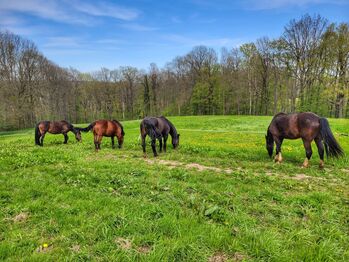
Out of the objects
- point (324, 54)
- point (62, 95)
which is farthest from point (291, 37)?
point (62, 95)

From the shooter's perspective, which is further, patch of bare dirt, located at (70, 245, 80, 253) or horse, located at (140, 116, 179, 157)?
horse, located at (140, 116, 179, 157)

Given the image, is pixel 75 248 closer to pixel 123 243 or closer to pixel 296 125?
pixel 123 243

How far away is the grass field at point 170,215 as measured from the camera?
3.09m

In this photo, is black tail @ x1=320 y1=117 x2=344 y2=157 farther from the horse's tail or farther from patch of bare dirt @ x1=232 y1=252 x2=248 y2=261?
patch of bare dirt @ x1=232 y1=252 x2=248 y2=261

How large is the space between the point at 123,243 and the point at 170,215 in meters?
1.02

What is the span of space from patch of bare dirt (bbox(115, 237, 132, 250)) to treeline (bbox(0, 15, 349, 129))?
40509 mm

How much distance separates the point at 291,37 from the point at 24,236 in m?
43.5

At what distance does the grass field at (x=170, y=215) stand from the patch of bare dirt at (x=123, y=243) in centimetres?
1

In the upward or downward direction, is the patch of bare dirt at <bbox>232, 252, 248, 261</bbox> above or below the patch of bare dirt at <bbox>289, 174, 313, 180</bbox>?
above

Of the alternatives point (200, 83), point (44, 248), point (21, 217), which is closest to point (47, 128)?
point (21, 217)

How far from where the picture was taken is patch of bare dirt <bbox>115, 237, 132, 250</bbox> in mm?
3154

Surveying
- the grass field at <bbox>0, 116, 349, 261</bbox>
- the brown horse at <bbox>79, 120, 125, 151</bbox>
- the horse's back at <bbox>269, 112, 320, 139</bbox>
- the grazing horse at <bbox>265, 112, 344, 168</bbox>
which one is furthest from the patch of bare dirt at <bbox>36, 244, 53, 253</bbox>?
the brown horse at <bbox>79, 120, 125, 151</bbox>

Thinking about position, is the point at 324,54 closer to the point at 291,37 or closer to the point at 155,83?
the point at 291,37

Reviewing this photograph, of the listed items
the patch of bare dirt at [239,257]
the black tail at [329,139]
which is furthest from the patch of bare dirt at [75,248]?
the black tail at [329,139]
